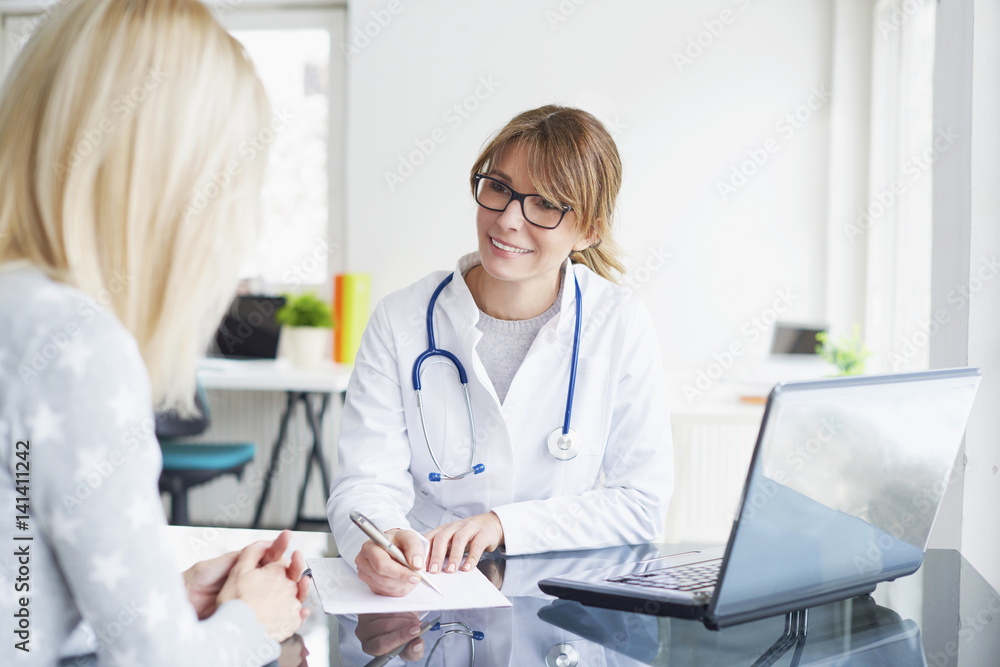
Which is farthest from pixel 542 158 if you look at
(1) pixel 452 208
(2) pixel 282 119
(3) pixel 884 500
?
(2) pixel 282 119

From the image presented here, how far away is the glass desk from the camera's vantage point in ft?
2.64

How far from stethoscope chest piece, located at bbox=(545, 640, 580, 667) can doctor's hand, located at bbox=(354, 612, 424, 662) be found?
132mm

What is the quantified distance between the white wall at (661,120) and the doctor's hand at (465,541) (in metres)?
2.27

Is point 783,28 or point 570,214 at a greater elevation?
point 783,28

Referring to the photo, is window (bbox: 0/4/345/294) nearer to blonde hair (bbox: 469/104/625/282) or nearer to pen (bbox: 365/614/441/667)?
blonde hair (bbox: 469/104/625/282)

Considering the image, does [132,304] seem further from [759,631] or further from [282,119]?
[282,119]

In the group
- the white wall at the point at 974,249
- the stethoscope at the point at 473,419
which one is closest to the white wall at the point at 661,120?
the white wall at the point at 974,249

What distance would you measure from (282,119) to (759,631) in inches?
136

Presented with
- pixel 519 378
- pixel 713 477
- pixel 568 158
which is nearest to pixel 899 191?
pixel 713 477

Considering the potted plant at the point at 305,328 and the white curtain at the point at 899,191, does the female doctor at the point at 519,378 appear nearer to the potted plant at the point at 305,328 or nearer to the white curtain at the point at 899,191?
the white curtain at the point at 899,191

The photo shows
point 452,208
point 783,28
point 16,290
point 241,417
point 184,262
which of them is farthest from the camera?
point 241,417

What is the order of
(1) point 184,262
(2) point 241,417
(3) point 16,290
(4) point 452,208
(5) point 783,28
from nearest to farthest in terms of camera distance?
(3) point 16,290 → (1) point 184,262 → (5) point 783,28 → (4) point 452,208 → (2) point 241,417

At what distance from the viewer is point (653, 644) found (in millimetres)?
850

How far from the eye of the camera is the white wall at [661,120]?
133 inches
